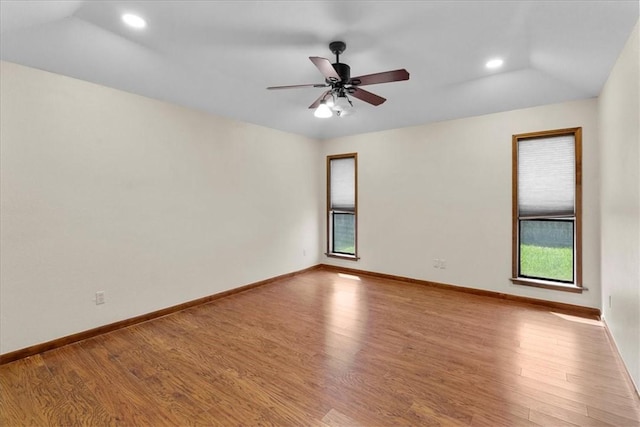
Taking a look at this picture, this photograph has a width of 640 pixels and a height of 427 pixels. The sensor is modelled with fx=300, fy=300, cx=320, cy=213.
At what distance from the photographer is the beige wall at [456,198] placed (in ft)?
12.1

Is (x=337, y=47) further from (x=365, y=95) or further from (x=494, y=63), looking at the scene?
(x=494, y=63)

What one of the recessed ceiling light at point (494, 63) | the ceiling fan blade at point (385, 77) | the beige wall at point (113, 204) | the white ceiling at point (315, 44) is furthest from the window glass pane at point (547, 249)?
the beige wall at point (113, 204)

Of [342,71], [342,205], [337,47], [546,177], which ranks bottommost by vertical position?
[342,205]

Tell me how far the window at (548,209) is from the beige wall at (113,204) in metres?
3.77

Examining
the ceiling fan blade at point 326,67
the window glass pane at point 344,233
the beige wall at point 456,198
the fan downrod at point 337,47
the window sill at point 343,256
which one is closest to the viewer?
the ceiling fan blade at point 326,67

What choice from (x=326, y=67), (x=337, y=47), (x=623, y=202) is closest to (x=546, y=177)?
(x=623, y=202)

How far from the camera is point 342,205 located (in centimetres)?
593

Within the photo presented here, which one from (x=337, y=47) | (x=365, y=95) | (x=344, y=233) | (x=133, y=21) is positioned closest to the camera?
(x=133, y=21)

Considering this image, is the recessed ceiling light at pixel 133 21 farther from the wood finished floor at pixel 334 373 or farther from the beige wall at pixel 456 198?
the beige wall at pixel 456 198

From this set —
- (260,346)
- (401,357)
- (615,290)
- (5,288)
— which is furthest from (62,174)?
(615,290)

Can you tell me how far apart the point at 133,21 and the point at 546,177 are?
481cm

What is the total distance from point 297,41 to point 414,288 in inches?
150

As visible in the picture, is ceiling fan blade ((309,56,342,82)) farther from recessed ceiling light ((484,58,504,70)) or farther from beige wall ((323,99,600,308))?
beige wall ((323,99,600,308))

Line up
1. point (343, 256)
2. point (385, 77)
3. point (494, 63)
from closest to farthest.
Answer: point (385, 77), point (494, 63), point (343, 256)
